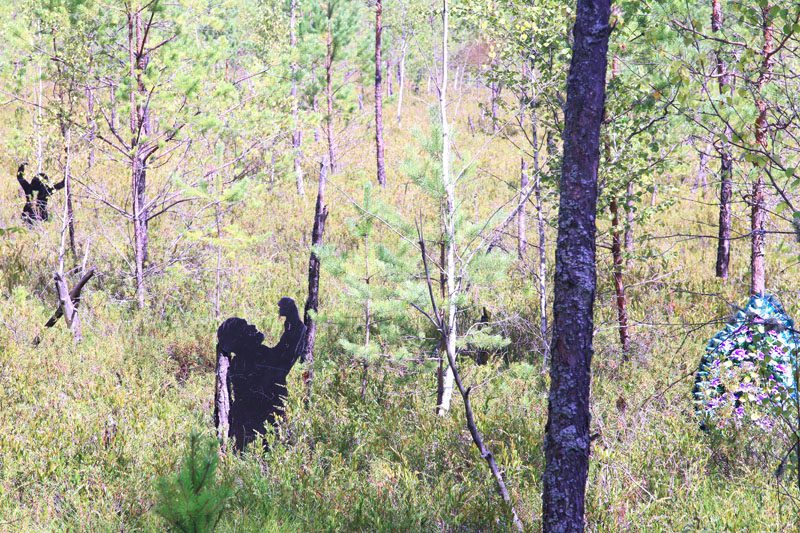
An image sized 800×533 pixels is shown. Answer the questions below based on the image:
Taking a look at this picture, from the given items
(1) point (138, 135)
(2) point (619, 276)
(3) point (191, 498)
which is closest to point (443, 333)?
(3) point (191, 498)

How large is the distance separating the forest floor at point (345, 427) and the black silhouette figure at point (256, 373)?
0.26m

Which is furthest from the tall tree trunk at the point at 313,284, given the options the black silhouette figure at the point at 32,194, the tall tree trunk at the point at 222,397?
the black silhouette figure at the point at 32,194

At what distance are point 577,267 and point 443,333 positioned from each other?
0.70 m

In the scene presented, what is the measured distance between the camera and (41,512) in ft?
13.4

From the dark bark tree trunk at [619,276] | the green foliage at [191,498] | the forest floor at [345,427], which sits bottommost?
the forest floor at [345,427]

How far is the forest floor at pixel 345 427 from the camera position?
12.9ft

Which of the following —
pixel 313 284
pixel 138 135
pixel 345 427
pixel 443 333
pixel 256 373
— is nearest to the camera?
pixel 443 333

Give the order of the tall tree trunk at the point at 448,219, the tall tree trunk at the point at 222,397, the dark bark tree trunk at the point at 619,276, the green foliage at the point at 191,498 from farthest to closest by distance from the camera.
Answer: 1. the dark bark tree trunk at the point at 619,276
2. the tall tree trunk at the point at 448,219
3. the tall tree trunk at the point at 222,397
4. the green foliage at the point at 191,498

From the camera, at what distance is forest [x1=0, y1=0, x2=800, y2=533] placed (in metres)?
3.32

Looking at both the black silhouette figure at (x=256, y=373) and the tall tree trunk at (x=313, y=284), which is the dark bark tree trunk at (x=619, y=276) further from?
the black silhouette figure at (x=256, y=373)

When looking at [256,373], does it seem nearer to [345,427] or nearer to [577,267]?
[345,427]

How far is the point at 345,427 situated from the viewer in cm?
549

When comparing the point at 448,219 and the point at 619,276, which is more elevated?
the point at 448,219

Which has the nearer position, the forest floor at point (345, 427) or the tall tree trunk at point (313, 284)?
the forest floor at point (345, 427)
